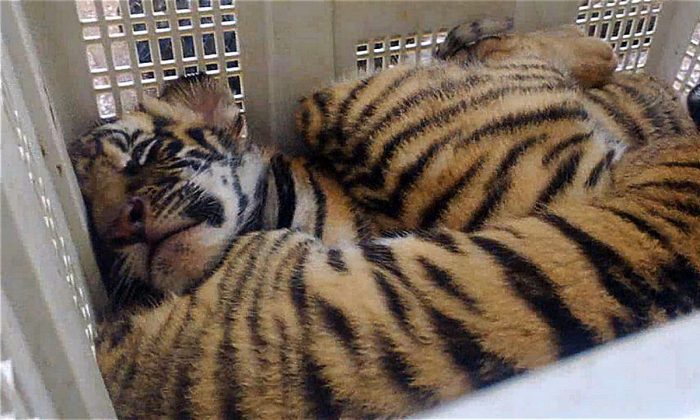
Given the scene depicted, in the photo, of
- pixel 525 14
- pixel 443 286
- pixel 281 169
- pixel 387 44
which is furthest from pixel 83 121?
pixel 525 14

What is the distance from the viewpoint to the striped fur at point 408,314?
2.35 feet

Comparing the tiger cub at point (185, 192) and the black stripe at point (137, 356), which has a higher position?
the tiger cub at point (185, 192)

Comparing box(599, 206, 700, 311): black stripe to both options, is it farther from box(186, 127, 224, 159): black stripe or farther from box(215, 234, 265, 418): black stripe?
box(186, 127, 224, 159): black stripe

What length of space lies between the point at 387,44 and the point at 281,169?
0.84 ft

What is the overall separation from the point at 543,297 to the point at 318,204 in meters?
0.41

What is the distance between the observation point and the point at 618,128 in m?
1.10

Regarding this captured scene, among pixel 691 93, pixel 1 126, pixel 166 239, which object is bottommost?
pixel 166 239

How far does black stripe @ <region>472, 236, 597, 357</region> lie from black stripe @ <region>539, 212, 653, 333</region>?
4 cm

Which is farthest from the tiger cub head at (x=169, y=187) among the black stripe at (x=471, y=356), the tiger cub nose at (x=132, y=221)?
the black stripe at (x=471, y=356)

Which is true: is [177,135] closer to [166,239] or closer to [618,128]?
[166,239]

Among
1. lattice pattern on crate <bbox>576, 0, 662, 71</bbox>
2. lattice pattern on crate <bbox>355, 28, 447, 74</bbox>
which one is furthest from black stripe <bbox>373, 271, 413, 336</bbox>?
lattice pattern on crate <bbox>576, 0, 662, 71</bbox>

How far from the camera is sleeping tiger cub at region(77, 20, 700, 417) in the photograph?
2.35 feet

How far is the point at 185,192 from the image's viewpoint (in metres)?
0.99

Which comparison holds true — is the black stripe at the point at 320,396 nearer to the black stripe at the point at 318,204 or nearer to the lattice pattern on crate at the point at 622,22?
the black stripe at the point at 318,204
